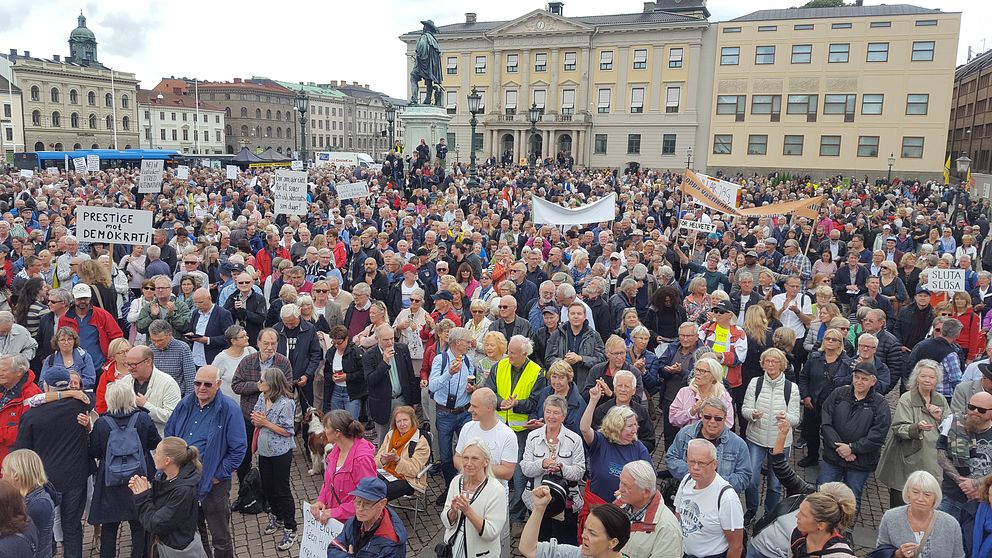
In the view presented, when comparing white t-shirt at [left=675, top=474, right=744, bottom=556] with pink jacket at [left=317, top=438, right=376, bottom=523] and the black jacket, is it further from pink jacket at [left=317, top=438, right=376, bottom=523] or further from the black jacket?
the black jacket

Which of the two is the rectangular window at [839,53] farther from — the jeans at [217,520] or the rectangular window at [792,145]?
the jeans at [217,520]

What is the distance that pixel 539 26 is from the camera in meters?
67.1

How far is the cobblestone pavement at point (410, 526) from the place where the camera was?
236 inches

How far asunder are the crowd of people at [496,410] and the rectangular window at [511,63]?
61.9 m

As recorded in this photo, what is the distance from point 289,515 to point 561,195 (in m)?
19.4

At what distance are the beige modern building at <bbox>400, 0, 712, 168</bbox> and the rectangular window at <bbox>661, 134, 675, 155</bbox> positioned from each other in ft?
0.32

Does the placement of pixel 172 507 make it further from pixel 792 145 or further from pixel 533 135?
pixel 792 145

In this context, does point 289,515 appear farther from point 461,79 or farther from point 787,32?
point 461,79

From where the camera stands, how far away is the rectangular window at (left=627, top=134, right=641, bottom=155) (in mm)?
66938

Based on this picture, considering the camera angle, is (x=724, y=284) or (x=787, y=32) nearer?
(x=724, y=284)

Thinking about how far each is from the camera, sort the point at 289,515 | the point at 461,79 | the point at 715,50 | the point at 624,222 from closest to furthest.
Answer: the point at 289,515, the point at 624,222, the point at 715,50, the point at 461,79

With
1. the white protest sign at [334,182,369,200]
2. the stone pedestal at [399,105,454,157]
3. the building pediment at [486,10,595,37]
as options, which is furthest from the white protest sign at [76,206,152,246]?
the building pediment at [486,10,595,37]

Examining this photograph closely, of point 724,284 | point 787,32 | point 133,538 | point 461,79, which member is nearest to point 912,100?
point 787,32

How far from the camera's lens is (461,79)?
71.5m
